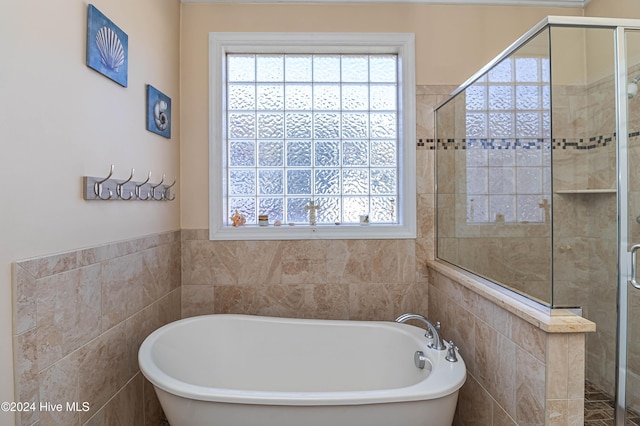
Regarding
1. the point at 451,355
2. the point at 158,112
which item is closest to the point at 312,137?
the point at 158,112

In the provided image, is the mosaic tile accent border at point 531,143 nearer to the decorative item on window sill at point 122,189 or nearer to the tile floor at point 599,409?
the tile floor at point 599,409

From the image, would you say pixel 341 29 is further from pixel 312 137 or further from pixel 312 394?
pixel 312 394

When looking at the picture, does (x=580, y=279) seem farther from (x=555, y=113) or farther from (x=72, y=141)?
(x=72, y=141)

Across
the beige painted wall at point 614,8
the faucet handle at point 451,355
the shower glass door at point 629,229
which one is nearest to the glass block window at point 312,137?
the faucet handle at point 451,355

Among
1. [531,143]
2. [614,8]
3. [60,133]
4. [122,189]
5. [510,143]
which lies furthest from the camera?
[614,8]

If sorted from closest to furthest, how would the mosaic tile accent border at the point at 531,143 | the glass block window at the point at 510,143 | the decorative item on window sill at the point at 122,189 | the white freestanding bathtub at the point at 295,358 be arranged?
the decorative item on window sill at the point at 122,189
the white freestanding bathtub at the point at 295,358
the glass block window at the point at 510,143
the mosaic tile accent border at the point at 531,143

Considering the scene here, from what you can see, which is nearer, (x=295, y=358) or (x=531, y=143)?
(x=531, y=143)

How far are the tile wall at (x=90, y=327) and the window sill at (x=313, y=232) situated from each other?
446 mm

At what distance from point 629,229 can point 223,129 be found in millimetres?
2343

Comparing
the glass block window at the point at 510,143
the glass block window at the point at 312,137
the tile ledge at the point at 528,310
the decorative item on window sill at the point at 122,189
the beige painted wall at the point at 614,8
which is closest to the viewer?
the tile ledge at the point at 528,310

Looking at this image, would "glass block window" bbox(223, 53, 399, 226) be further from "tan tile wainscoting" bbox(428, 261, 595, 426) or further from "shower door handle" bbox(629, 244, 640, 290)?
"shower door handle" bbox(629, 244, 640, 290)

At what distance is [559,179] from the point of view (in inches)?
70.2

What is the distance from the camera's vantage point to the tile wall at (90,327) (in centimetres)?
106

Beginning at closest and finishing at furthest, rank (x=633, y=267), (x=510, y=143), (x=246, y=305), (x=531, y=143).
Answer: (x=633, y=267) → (x=531, y=143) → (x=510, y=143) → (x=246, y=305)
